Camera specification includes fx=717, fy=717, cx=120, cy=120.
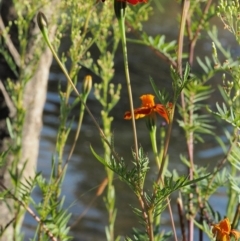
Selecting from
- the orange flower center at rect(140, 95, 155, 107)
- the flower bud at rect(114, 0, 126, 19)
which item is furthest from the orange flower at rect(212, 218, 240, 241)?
the flower bud at rect(114, 0, 126, 19)

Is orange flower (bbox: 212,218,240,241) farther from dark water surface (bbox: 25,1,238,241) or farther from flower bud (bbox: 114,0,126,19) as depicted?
dark water surface (bbox: 25,1,238,241)

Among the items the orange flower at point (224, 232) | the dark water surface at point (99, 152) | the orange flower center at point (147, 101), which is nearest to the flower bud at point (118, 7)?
the orange flower center at point (147, 101)

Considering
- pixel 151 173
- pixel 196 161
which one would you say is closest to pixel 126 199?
pixel 151 173

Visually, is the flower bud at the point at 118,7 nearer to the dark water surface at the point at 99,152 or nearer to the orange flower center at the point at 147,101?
the orange flower center at the point at 147,101

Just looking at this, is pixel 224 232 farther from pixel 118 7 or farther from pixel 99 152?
pixel 99 152

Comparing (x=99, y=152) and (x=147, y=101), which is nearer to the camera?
(x=147, y=101)

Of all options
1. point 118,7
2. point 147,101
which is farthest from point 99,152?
point 118,7

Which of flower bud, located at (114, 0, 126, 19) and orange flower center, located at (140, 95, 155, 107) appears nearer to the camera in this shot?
flower bud, located at (114, 0, 126, 19)

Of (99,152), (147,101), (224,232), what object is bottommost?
(224,232)

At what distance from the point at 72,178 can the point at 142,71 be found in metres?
2.07

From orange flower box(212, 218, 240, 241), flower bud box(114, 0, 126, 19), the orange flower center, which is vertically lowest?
orange flower box(212, 218, 240, 241)

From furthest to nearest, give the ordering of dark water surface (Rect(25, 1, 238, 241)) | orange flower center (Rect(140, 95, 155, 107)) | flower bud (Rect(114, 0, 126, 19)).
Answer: dark water surface (Rect(25, 1, 238, 241)), orange flower center (Rect(140, 95, 155, 107)), flower bud (Rect(114, 0, 126, 19))

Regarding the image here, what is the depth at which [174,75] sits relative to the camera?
0.80 m

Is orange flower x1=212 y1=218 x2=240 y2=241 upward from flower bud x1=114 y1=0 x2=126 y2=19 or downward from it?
downward
